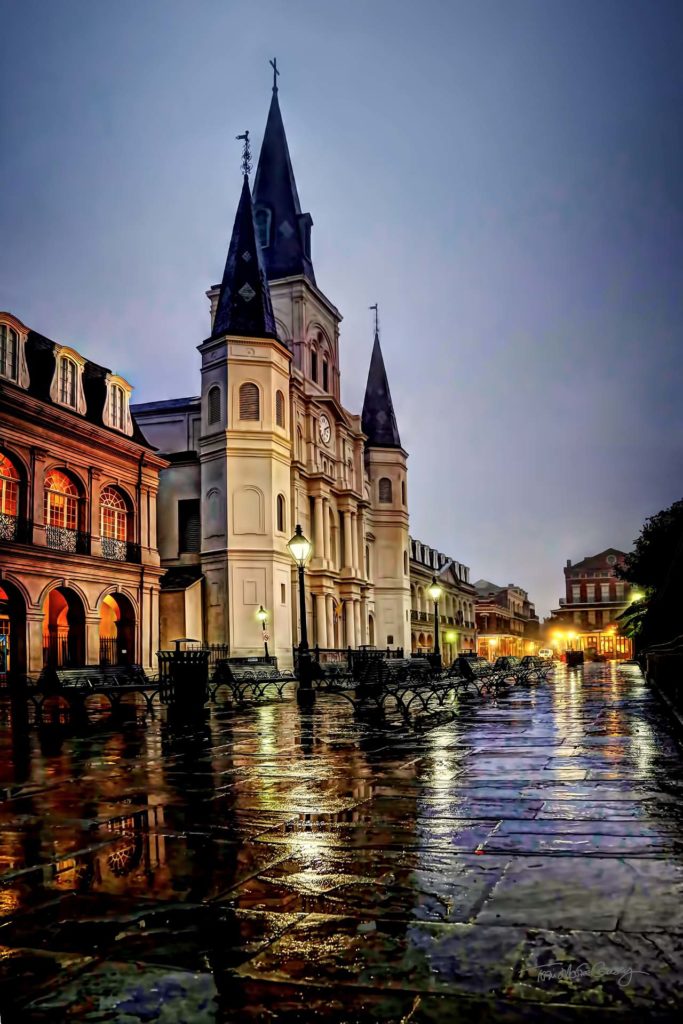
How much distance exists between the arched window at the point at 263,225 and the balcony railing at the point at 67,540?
28923mm

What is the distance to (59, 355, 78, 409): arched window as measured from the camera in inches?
1204

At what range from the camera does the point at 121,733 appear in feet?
41.9

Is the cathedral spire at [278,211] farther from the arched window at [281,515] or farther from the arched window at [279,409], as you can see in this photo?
the arched window at [281,515]

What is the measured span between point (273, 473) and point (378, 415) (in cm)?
2438

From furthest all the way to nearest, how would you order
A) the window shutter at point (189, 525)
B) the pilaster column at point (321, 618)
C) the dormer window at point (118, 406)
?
the pilaster column at point (321, 618) < the window shutter at point (189, 525) < the dormer window at point (118, 406)

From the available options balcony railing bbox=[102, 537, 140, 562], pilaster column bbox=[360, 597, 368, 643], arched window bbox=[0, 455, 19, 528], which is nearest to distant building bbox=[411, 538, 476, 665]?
pilaster column bbox=[360, 597, 368, 643]

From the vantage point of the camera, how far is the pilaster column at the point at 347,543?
52719 millimetres

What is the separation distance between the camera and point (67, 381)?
3102 centimetres

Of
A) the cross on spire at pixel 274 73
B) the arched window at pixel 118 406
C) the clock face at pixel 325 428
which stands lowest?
the arched window at pixel 118 406

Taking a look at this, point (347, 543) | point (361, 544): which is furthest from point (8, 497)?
point (361, 544)

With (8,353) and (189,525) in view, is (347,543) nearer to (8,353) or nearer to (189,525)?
(189,525)

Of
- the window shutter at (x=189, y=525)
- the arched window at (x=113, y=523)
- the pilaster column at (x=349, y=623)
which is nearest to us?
the arched window at (x=113, y=523)

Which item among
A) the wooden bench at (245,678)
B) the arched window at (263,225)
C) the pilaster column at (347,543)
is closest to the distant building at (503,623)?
the pilaster column at (347,543)

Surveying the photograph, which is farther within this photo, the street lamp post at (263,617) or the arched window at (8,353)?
the street lamp post at (263,617)
